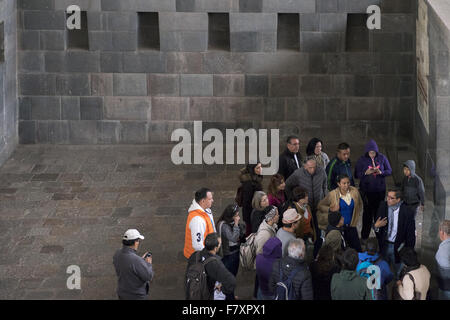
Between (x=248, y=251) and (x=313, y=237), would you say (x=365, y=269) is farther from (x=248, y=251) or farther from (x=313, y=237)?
(x=313, y=237)

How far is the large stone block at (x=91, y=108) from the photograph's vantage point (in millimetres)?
20344

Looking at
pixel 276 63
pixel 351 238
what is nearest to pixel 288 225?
pixel 351 238

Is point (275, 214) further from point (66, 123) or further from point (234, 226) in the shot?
point (66, 123)

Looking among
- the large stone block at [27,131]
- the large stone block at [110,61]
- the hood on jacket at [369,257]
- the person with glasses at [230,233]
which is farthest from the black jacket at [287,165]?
the large stone block at [27,131]

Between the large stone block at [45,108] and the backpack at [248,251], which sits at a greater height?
the large stone block at [45,108]

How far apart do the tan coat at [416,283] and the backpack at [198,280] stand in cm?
222

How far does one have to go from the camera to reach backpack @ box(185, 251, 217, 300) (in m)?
12.0

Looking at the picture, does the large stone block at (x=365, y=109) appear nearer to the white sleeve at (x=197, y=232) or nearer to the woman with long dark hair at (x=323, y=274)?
the white sleeve at (x=197, y=232)

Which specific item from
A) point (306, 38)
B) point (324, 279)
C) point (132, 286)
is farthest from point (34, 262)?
point (306, 38)

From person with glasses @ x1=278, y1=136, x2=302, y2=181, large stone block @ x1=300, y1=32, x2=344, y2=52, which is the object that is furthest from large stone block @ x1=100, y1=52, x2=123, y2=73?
person with glasses @ x1=278, y1=136, x2=302, y2=181

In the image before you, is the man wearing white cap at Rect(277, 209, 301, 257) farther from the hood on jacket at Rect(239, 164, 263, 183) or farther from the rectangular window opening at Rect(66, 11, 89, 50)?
the rectangular window opening at Rect(66, 11, 89, 50)

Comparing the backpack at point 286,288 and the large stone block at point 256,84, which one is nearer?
the backpack at point 286,288

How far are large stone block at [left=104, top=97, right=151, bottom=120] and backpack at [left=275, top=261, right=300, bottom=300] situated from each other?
29.7 feet

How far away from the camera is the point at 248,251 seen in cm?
1330
